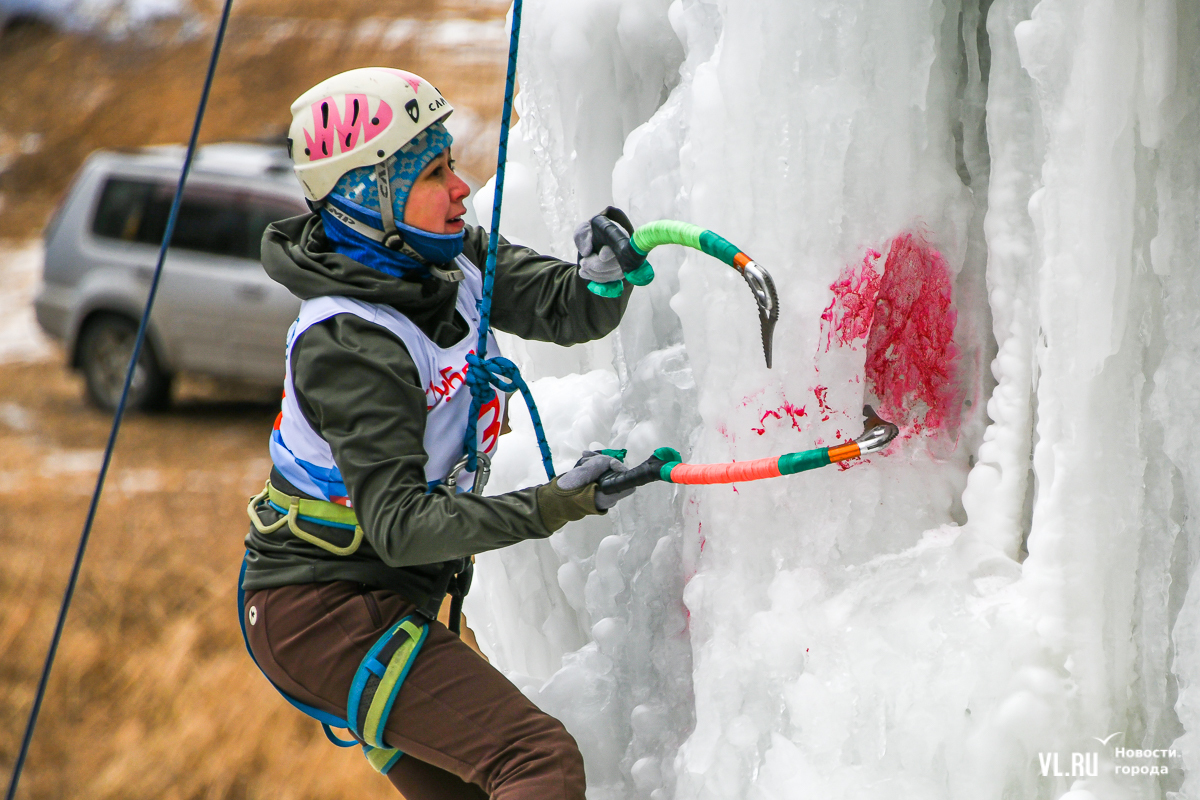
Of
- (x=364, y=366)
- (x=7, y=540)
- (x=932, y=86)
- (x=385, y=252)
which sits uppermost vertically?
(x=932, y=86)

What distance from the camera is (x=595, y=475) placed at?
4.19 feet

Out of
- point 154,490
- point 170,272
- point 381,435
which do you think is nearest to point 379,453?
point 381,435

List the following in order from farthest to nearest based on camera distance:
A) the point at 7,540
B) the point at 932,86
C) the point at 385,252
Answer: the point at 7,540 < the point at 932,86 < the point at 385,252

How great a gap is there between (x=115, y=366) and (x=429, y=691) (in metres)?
5.70

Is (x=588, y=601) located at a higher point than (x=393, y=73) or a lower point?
lower

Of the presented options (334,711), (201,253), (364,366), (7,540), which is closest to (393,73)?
(364,366)

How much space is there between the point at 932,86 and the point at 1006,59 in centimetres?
11

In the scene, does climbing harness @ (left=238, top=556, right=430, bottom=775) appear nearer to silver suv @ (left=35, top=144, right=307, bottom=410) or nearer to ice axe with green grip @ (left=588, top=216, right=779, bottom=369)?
ice axe with green grip @ (left=588, top=216, right=779, bottom=369)

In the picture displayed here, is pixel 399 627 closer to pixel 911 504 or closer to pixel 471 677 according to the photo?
pixel 471 677

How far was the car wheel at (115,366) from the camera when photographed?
6223mm

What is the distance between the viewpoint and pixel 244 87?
27.6ft

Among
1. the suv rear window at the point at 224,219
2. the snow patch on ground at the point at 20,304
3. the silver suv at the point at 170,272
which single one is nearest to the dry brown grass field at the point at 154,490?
the snow patch on ground at the point at 20,304

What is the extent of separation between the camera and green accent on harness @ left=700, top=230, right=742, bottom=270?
1.33 meters

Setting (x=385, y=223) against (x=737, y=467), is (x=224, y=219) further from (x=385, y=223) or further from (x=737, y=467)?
(x=737, y=467)
